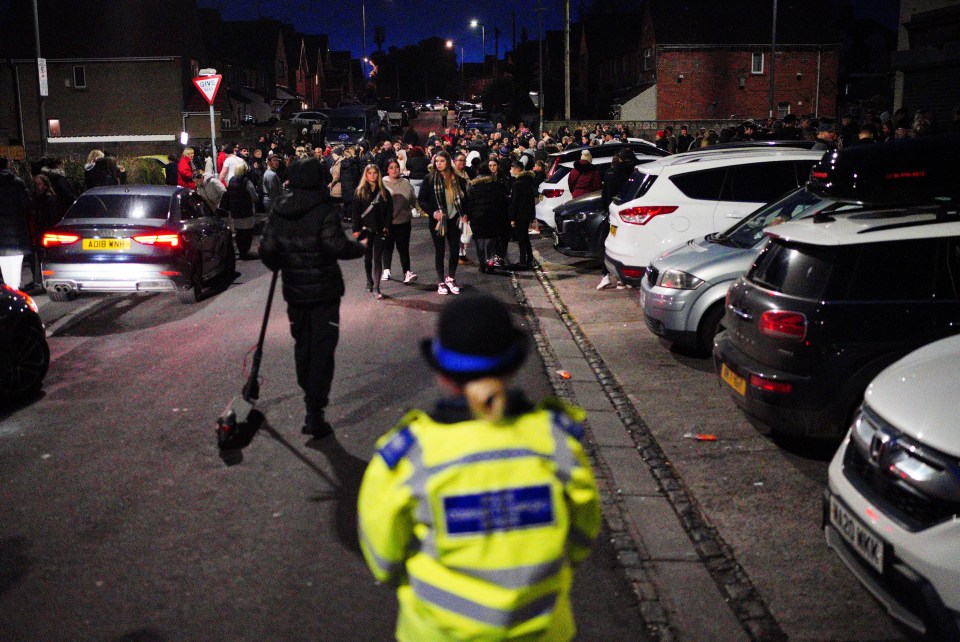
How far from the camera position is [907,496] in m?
4.04

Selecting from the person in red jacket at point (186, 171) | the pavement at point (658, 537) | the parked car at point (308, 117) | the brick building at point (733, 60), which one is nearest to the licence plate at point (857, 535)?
the pavement at point (658, 537)

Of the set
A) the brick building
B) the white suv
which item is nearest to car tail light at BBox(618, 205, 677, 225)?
the white suv

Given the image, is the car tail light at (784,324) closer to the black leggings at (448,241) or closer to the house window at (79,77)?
the black leggings at (448,241)

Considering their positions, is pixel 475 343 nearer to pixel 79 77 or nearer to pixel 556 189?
pixel 556 189

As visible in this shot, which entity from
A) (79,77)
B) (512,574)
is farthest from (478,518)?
(79,77)

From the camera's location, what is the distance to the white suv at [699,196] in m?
11.3

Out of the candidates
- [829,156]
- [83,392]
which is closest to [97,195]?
[83,392]

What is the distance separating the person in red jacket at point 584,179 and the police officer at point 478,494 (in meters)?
14.4

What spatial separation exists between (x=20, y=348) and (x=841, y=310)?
6.63 metres

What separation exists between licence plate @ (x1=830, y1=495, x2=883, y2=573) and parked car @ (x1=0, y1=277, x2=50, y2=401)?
261 inches

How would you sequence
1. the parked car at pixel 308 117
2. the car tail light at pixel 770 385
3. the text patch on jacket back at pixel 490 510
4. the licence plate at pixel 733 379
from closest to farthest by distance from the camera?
the text patch on jacket back at pixel 490 510, the car tail light at pixel 770 385, the licence plate at pixel 733 379, the parked car at pixel 308 117

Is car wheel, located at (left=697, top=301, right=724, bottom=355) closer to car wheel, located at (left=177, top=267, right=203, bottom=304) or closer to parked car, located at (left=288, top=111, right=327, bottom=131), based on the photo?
car wheel, located at (left=177, top=267, right=203, bottom=304)

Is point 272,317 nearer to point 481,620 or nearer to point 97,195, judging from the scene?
point 97,195

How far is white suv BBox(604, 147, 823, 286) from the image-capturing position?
37.2ft
